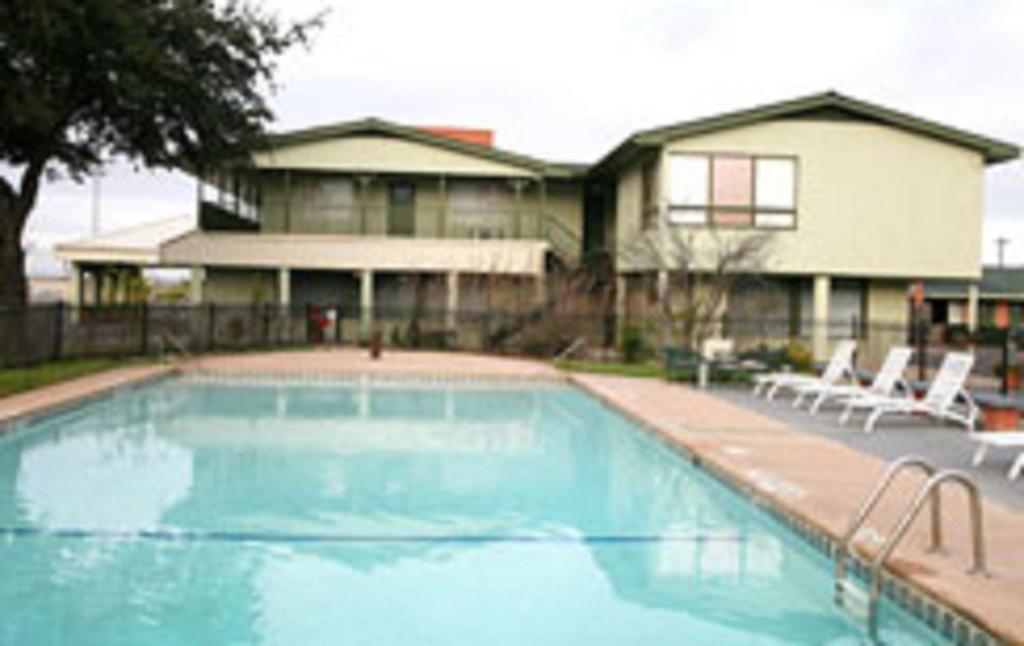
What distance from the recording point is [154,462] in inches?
422

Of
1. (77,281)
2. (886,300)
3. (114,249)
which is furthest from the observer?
(77,281)

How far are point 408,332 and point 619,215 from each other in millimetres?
7032

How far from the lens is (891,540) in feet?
17.7

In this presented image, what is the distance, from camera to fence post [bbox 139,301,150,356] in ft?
72.6

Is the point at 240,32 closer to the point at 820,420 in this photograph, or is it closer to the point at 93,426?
the point at 93,426

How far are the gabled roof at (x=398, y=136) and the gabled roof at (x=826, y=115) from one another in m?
4.63

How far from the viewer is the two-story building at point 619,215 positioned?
24.5 m

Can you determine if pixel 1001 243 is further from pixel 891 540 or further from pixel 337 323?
pixel 891 540

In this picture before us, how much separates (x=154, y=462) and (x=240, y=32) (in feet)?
44.9

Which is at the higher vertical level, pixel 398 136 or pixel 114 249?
pixel 398 136

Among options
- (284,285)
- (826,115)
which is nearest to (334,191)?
(284,285)

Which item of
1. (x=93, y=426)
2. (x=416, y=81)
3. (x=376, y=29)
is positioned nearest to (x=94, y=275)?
(x=416, y=81)

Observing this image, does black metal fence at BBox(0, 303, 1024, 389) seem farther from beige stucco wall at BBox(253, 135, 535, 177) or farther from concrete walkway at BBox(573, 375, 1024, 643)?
concrete walkway at BBox(573, 375, 1024, 643)

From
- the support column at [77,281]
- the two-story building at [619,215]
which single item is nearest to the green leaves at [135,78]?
the two-story building at [619,215]
